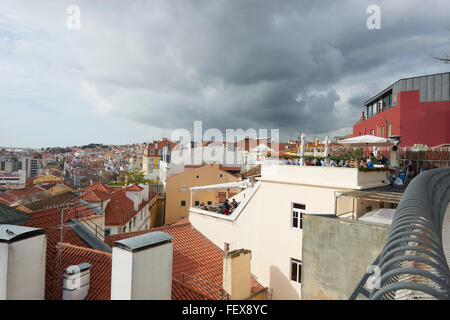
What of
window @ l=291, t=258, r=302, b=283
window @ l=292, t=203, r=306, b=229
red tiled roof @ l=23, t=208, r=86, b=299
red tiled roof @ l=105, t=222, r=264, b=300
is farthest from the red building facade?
red tiled roof @ l=23, t=208, r=86, b=299

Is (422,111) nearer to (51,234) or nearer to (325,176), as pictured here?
(325,176)

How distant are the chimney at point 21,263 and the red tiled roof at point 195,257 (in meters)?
3.88

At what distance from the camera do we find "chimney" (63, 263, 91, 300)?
6039mm

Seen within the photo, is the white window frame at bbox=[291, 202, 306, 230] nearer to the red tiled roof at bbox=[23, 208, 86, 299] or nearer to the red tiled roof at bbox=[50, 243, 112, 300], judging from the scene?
the red tiled roof at bbox=[50, 243, 112, 300]

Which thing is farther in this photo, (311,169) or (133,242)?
(311,169)

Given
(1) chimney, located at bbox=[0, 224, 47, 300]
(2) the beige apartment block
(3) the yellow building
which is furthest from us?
(3) the yellow building

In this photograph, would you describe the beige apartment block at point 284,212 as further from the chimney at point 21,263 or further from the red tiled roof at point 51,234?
the chimney at point 21,263

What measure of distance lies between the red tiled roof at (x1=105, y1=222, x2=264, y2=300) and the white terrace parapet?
180 inches

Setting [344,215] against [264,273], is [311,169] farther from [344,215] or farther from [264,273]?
[264,273]

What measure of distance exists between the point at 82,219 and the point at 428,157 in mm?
17953

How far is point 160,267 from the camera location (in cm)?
531

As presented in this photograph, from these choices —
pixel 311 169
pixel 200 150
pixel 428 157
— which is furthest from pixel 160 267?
pixel 200 150
